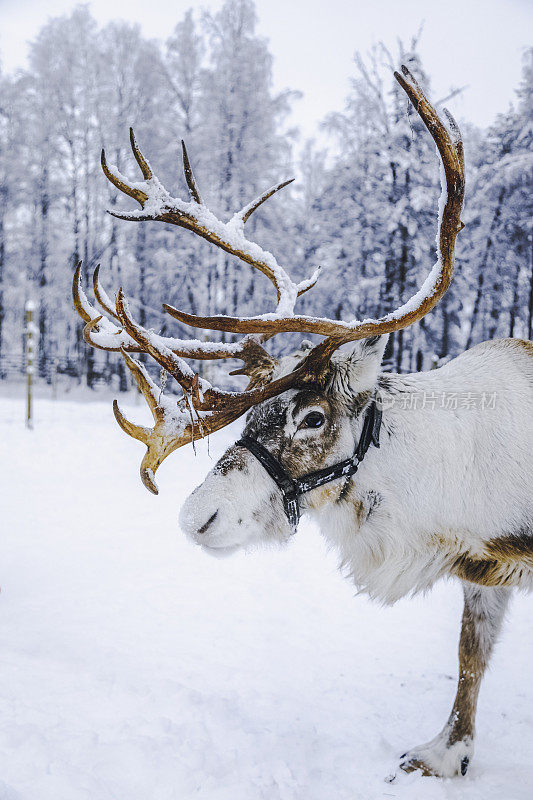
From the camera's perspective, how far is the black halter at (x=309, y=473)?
190cm

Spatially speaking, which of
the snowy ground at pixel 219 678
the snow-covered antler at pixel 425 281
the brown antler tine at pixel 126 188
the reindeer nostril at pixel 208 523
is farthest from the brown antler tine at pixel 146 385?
the snowy ground at pixel 219 678

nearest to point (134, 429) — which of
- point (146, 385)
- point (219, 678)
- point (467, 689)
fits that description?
point (146, 385)

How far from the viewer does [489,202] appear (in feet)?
49.1

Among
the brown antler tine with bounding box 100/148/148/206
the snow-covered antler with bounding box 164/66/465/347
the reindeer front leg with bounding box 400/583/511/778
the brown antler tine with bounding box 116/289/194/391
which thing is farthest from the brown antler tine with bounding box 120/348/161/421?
the reindeer front leg with bounding box 400/583/511/778

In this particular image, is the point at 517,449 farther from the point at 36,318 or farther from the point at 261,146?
the point at 36,318

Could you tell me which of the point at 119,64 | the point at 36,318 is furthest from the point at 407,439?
the point at 36,318

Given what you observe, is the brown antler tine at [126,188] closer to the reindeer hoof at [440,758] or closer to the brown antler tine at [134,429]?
the brown antler tine at [134,429]

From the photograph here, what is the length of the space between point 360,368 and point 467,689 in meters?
1.58

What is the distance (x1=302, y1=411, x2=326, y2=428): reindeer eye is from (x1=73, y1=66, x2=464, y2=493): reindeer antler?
13 cm

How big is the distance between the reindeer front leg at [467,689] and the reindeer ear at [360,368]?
1160mm

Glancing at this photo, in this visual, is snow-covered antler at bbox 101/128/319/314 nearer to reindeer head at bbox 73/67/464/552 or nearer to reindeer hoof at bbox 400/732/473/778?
reindeer head at bbox 73/67/464/552

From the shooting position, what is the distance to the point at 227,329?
6.15 ft

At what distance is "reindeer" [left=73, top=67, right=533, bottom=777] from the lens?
188 centimetres

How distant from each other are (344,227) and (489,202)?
4.57 meters
